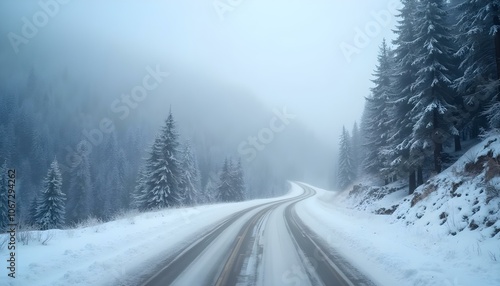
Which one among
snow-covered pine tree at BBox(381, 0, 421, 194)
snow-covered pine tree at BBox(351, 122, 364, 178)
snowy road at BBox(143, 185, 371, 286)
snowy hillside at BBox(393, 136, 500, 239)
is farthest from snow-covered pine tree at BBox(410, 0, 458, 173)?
snow-covered pine tree at BBox(351, 122, 364, 178)

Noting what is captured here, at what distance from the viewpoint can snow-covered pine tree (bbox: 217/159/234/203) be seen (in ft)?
148

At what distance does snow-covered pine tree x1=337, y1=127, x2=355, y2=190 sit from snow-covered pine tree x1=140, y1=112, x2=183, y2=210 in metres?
38.4

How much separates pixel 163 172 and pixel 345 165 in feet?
135

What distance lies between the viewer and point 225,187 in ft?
149

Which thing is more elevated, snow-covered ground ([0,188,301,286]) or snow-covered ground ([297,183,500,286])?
snow-covered ground ([0,188,301,286])

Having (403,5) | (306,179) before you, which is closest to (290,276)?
(403,5)

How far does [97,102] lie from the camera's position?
190625mm

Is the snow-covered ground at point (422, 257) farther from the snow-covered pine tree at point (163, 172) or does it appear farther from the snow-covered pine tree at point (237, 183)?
the snow-covered pine tree at point (237, 183)

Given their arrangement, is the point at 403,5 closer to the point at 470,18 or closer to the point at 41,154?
the point at 470,18

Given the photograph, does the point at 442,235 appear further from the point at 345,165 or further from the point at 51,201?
the point at 345,165

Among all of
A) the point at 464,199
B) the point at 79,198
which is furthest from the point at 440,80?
the point at 79,198

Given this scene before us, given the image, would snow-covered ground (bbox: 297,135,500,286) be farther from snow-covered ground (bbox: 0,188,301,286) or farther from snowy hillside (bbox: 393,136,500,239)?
snow-covered ground (bbox: 0,188,301,286)

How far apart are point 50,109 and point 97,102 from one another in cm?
4494

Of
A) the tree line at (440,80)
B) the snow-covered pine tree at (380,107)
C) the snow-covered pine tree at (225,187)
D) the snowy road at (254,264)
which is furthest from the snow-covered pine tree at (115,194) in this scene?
the tree line at (440,80)
